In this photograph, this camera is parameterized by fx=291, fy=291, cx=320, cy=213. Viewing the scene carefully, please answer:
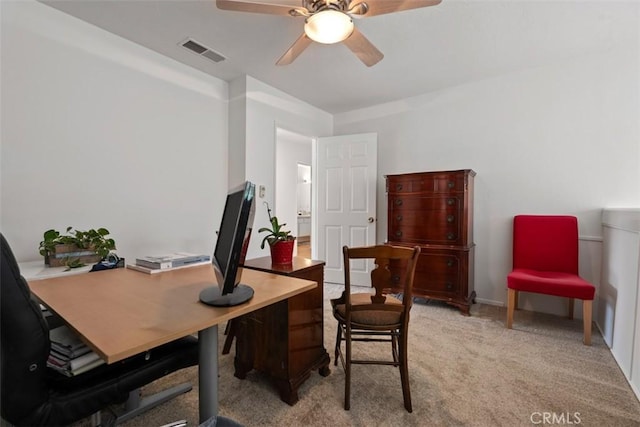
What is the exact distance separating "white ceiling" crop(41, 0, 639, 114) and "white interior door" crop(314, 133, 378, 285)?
0.97 meters

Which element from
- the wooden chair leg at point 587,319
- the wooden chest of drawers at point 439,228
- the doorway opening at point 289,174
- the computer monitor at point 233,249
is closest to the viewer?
the computer monitor at point 233,249

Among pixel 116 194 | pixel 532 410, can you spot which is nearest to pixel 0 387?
pixel 116 194

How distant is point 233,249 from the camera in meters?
0.99

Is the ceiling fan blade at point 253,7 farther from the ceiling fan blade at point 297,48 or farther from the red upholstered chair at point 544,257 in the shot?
the red upholstered chair at point 544,257

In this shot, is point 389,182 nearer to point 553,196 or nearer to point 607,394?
point 553,196

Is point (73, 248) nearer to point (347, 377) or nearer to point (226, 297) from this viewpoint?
point (226, 297)

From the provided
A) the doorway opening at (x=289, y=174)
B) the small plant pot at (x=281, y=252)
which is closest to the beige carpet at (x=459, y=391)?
the small plant pot at (x=281, y=252)

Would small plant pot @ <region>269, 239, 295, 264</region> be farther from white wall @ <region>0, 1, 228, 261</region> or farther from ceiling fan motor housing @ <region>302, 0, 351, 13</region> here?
white wall @ <region>0, 1, 228, 261</region>

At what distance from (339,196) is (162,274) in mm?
2890

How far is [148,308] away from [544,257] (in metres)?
3.34

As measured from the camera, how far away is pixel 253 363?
71.2 inches

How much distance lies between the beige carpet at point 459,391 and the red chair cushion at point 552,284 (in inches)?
15.7

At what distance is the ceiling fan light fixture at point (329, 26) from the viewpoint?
171cm

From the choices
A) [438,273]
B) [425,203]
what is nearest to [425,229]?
[425,203]
